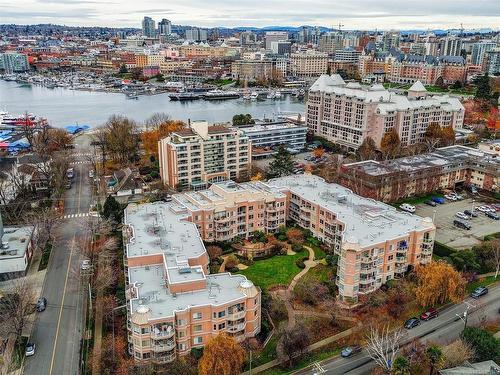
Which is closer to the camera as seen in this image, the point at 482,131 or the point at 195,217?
the point at 195,217

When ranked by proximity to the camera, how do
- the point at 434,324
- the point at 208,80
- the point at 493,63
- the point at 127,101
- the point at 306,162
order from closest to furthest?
the point at 434,324
the point at 306,162
the point at 127,101
the point at 493,63
the point at 208,80

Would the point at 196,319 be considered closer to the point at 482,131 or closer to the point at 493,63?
the point at 482,131

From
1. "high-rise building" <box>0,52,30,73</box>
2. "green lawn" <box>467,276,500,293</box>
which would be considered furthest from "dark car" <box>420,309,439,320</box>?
"high-rise building" <box>0,52,30,73</box>

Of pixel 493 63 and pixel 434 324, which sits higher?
pixel 493 63

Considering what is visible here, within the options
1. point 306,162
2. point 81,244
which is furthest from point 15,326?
point 306,162

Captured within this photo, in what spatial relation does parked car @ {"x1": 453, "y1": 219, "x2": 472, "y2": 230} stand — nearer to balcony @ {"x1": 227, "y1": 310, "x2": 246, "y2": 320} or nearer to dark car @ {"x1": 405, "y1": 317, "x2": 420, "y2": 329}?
dark car @ {"x1": 405, "y1": 317, "x2": 420, "y2": 329}

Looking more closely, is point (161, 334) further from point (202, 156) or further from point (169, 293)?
point (202, 156)

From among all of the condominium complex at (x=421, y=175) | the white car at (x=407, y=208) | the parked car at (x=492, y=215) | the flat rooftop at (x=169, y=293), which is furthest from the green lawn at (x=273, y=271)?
the parked car at (x=492, y=215)

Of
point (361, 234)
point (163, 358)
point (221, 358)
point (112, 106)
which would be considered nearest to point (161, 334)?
point (163, 358)
